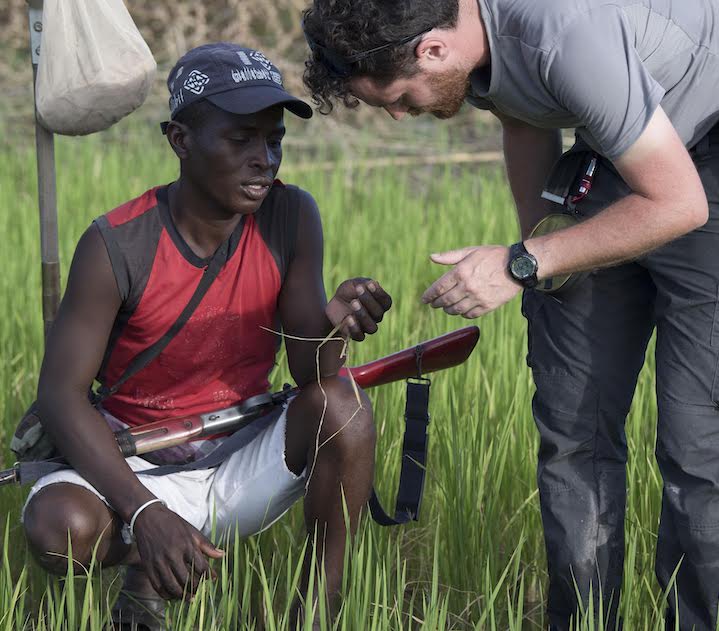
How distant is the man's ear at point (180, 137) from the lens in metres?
2.39

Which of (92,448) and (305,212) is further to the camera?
(305,212)

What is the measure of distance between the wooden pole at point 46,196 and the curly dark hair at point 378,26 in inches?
32.0

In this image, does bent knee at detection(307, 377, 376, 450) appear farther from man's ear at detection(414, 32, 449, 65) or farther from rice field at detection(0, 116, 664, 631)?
man's ear at detection(414, 32, 449, 65)

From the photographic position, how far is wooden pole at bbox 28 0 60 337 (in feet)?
8.46

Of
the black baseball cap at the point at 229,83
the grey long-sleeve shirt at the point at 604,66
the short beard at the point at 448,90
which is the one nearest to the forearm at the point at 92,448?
the black baseball cap at the point at 229,83

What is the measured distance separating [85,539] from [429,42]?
109 centimetres

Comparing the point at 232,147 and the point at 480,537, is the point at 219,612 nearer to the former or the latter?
the point at 480,537

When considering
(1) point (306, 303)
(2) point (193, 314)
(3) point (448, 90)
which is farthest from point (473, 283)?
(2) point (193, 314)

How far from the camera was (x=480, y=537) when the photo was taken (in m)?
2.63

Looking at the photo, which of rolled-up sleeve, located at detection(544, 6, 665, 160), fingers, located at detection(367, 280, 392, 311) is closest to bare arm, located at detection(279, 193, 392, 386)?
fingers, located at detection(367, 280, 392, 311)

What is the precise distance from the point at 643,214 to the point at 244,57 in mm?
937

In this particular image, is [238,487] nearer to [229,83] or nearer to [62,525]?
[62,525]

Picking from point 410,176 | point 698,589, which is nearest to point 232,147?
point 698,589

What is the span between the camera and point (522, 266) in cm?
200
